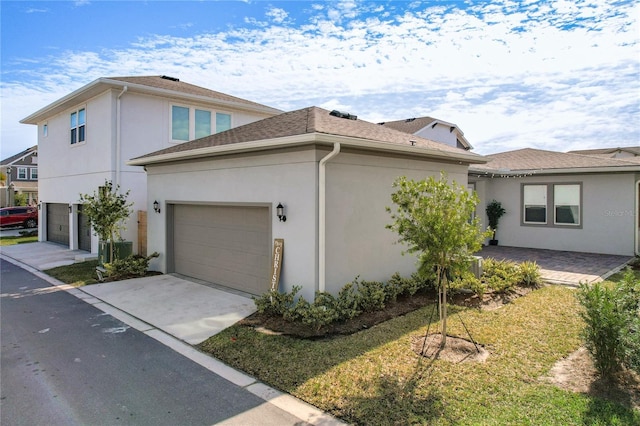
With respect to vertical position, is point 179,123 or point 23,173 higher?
point 23,173

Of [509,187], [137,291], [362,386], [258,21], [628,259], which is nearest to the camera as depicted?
[362,386]

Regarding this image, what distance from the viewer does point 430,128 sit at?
24.0 meters

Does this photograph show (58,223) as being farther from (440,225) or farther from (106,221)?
(440,225)

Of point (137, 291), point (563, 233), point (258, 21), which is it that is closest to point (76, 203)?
point (137, 291)

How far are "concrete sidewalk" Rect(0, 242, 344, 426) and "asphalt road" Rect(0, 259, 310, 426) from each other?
0.45 feet

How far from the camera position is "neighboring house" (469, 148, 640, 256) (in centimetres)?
1297

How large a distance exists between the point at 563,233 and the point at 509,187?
101 inches

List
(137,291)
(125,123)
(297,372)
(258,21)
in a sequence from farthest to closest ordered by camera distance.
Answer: (125,123)
(258,21)
(137,291)
(297,372)

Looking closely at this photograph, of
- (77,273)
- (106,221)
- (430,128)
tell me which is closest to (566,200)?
(430,128)

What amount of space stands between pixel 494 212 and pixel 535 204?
4.81 ft

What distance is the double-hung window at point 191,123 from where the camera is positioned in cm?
1473

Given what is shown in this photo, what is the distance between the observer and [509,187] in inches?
609

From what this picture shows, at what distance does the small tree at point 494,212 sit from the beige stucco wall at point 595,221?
1.46 feet

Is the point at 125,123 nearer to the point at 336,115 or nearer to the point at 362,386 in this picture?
the point at 336,115
